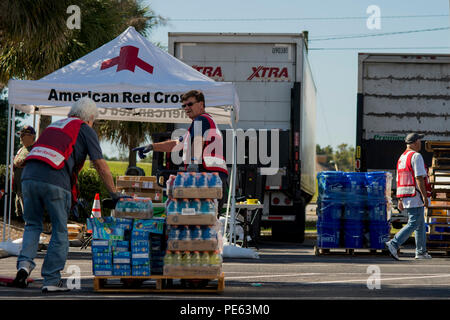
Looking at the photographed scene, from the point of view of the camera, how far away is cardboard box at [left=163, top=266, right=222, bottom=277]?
858 centimetres

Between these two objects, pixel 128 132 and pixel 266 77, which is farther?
pixel 128 132

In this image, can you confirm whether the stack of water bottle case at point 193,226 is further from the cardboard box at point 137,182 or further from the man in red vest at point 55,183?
the cardboard box at point 137,182

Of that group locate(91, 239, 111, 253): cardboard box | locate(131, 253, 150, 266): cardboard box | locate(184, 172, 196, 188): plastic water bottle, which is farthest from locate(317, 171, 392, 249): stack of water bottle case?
locate(91, 239, 111, 253): cardboard box

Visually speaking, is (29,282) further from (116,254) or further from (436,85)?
(436,85)

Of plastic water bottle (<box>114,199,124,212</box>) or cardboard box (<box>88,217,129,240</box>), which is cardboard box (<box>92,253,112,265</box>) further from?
plastic water bottle (<box>114,199,124,212</box>)

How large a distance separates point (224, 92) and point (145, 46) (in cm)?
195

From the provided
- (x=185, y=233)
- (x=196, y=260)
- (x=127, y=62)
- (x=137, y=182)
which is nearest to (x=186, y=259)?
(x=196, y=260)

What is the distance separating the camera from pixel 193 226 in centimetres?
880

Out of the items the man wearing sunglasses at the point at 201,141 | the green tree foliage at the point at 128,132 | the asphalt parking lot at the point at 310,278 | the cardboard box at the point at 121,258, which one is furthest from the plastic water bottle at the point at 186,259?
the green tree foliage at the point at 128,132

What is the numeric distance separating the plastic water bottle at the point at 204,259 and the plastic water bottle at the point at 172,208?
0.49 meters

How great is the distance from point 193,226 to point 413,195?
6.05 metres

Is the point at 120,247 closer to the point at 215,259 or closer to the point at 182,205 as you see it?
the point at 182,205

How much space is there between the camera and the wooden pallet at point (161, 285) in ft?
28.1

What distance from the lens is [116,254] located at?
8680 millimetres
